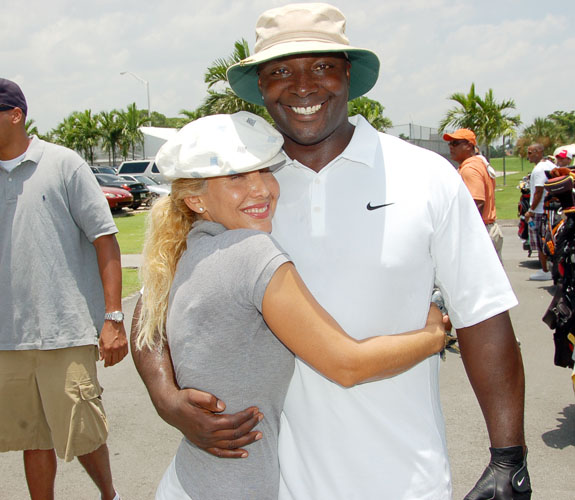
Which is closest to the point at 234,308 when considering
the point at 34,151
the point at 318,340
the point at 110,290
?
the point at 318,340

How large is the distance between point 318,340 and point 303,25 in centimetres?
110

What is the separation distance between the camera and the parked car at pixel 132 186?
26453 mm

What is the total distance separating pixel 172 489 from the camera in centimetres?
187

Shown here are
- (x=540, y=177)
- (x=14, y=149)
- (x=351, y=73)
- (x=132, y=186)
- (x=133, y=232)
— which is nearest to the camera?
(x=351, y=73)

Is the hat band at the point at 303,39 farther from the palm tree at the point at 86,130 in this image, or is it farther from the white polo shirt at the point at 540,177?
the palm tree at the point at 86,130

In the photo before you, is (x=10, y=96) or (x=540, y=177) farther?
(x=540, y=177)

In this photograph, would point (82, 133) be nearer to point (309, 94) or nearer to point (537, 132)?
point (537, 132)

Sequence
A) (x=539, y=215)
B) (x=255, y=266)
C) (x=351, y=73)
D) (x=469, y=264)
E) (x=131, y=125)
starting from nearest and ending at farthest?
(x=255, y=266), (x=469, y=264), (x=351, y=73), (x=539, y=215), (x=131, y=125)

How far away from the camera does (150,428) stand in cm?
461

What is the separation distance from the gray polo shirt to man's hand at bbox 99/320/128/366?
0.20ft

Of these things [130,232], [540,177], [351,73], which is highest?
→ [351,73]

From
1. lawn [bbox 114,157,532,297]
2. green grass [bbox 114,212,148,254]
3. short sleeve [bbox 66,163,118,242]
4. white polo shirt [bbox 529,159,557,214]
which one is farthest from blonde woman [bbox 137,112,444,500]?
green grass [bbox 114,212,148,254]

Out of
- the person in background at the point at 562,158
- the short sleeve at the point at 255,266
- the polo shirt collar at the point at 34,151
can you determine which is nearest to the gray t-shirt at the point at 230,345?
the short sleeve at the point at 255,266

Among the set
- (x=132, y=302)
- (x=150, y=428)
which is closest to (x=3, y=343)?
(x=150, y=428)
